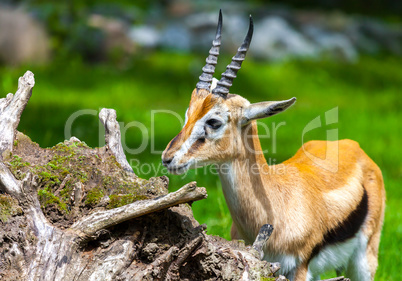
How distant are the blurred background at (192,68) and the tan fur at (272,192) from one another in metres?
1.49

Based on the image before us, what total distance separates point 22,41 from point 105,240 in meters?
10.2

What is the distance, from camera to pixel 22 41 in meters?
12.2

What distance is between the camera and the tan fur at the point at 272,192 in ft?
13.6

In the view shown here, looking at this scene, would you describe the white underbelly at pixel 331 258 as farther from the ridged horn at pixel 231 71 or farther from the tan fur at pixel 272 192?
the ridged horn at pixel 231 71

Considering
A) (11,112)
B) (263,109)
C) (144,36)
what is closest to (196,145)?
(263,109)

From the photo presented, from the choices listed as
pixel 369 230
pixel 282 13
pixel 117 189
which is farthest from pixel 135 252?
pixel 282 13

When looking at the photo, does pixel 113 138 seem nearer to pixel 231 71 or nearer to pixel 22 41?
pixel 231 71

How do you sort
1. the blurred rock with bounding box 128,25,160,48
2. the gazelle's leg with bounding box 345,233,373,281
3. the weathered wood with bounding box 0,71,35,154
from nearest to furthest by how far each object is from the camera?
the weathered wood with bounding box 0,71,35,154, the gazelle's leg with bounding box 345,233,373,281, the blurred rock with bounding box 128,25,160,48

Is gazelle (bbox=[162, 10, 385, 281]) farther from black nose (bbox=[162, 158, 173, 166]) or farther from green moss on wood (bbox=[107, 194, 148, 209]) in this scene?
green moss on wood (bbox=[107, 194, 148, 209])

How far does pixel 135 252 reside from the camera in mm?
3010

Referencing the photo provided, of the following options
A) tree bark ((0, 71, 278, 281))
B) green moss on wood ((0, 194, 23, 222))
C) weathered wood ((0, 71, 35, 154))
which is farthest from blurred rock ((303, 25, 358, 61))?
green moss on wood ((0, 194, 23, 222))

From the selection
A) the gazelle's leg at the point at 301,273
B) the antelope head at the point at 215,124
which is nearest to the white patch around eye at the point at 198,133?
the antelope head at the point at 215,124

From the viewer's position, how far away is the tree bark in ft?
9.37

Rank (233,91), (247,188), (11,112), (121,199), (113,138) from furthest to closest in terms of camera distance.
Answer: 1. (233,91)
2. (247,188)
3. (113,138)
4. (11,112)
5. (121,199)
